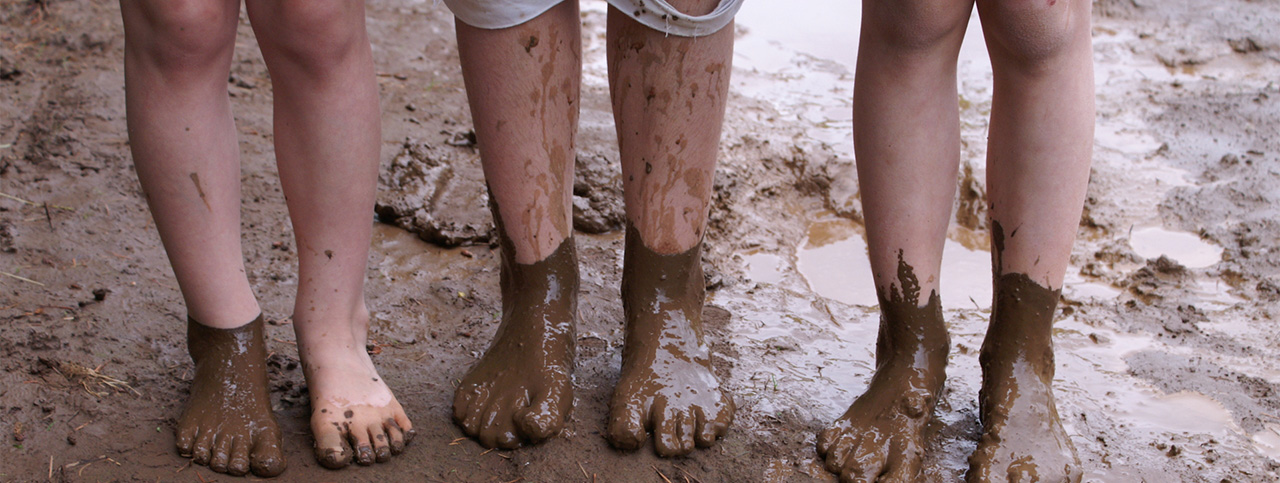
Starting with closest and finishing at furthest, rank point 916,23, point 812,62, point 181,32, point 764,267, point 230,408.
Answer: point 181,32 → point 916,23 → point 230,408 → point 764,267 → point 812,62

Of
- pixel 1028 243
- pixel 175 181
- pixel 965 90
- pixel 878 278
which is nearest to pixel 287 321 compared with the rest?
pixel 175 181

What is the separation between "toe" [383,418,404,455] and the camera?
1720 mm

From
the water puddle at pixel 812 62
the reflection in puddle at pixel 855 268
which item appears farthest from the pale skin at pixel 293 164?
the water puddle at pixel 812 62

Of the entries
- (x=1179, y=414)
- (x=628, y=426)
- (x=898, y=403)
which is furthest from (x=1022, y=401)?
(x=628, y=426)

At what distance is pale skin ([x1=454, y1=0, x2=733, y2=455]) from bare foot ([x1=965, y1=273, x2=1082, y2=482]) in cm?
51

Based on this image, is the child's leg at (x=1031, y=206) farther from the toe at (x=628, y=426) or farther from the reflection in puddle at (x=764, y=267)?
the reflection in puddle at (x=764, y=267)

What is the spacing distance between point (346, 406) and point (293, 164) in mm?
459

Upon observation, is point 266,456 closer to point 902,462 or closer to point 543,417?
point 543,417

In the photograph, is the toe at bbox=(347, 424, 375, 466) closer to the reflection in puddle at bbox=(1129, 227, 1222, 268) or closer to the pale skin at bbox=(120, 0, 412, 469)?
the pale skin at bbox=(120, 0, 412, 469)

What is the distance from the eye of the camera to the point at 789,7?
186 inches

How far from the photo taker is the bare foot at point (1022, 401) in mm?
1671

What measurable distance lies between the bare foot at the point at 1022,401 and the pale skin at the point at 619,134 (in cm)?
51

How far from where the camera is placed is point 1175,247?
2.66m

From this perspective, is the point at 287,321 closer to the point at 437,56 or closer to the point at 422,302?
the point at 422,302
